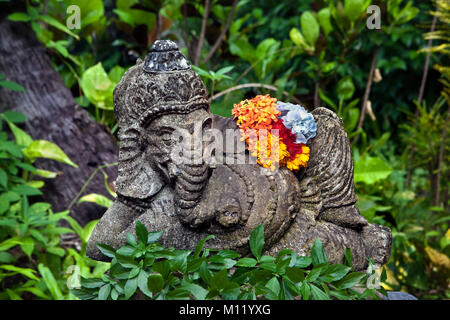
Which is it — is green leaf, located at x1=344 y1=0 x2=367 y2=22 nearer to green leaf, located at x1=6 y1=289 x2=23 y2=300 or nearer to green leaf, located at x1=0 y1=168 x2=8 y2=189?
green leaf, located at x1=0 y1=168 x2=8 y2=189

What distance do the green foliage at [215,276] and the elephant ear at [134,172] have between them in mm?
223

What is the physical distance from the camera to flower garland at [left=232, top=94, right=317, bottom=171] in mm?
2236

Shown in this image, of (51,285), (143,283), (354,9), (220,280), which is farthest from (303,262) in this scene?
(354,9)

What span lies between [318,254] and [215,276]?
435 millimetres

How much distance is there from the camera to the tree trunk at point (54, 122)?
4105 mm

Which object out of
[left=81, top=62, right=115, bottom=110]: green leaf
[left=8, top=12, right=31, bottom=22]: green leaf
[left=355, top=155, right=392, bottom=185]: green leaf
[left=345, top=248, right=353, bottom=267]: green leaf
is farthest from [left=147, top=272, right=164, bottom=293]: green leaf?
[left=8, top=12, right=31, bottom=22]: green leaf

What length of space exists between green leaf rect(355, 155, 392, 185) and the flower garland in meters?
1.88

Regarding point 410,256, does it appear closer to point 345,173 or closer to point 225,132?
point 345,173

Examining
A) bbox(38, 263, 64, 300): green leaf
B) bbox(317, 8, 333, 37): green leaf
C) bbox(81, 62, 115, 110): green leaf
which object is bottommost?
bbox(38, 263, 64, 300): green leaf

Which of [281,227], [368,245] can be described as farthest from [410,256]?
[281,227]

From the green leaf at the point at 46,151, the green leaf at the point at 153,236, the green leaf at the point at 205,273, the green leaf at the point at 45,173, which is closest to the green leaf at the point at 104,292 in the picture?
the green leaf at the point at 153,236

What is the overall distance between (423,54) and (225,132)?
472 cm

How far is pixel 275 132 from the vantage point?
227 cm

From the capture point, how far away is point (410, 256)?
4070 millimetres
